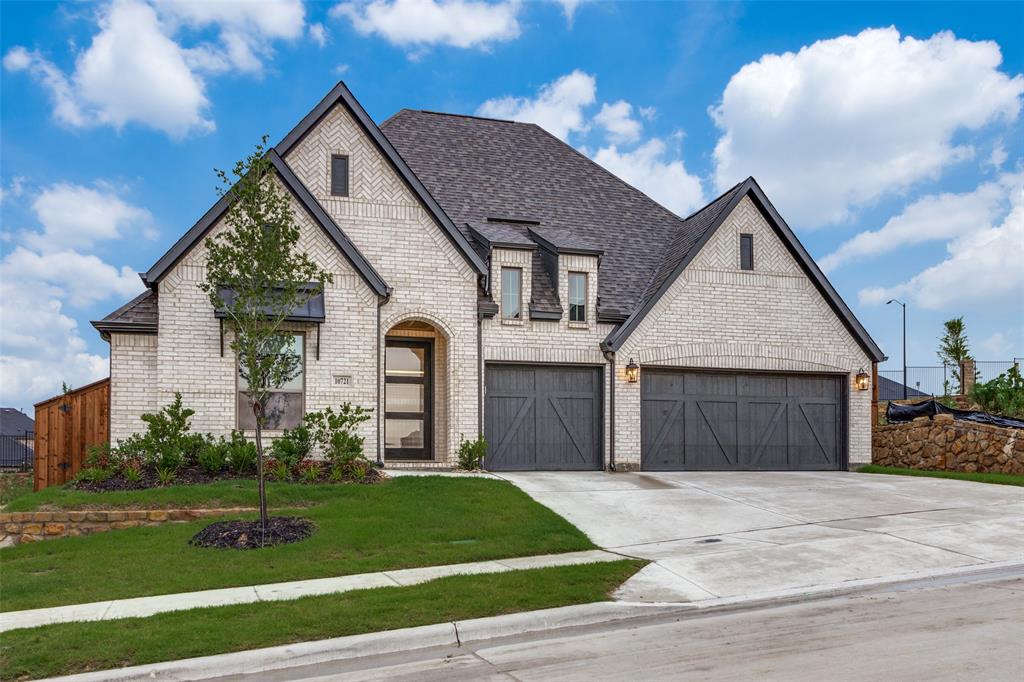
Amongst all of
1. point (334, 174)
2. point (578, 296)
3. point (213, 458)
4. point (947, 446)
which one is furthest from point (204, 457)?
point (947, 446)

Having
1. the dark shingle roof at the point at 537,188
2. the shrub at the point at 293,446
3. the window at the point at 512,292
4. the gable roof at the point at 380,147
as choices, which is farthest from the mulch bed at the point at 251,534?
the dark shingle roof at the point at 537,188

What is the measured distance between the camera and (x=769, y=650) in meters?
7.35

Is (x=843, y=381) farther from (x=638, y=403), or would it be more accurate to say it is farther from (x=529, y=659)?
(x=529, y=659)

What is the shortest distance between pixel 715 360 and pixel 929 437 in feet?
19.5

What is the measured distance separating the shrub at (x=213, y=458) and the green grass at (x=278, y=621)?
7.47m

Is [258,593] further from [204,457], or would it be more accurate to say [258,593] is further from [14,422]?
[14,422]

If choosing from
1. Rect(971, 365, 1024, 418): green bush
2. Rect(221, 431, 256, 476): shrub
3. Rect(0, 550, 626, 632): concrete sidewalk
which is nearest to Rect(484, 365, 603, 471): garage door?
Rect(221, 431, 256, 476): shrub

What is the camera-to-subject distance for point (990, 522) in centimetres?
1327

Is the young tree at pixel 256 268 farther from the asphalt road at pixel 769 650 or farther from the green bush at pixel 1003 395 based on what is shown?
the green bush at pixel 1003 395

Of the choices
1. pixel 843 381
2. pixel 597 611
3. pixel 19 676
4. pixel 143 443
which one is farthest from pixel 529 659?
pixel 843 381

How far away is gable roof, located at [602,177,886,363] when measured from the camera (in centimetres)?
2066

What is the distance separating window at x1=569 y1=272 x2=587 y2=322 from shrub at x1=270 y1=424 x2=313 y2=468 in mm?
6714

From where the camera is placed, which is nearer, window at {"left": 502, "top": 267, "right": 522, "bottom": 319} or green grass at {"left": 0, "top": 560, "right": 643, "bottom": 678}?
green grass at {"left": 0, "top": 560, "right": 643, "bottom": 678}

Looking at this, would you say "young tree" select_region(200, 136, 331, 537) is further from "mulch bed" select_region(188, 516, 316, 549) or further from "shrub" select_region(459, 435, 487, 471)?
"shrub" select_region(459, 435, 487, 471)
